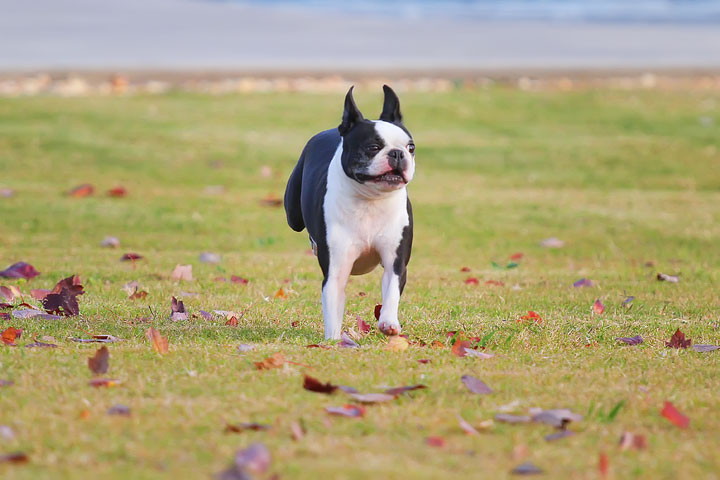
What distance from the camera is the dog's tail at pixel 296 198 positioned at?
815 cm

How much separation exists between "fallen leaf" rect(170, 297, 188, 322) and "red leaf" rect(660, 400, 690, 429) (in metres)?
3.60

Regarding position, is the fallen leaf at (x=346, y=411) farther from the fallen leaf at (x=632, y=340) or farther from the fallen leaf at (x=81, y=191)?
the fallen leaf at (x=81, y=191)

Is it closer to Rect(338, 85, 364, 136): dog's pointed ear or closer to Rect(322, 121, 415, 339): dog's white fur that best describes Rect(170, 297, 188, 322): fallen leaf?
Rect(322, 121, 415, 339): dog's white fur

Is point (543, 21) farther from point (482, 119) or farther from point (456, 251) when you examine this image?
point (456, 251)

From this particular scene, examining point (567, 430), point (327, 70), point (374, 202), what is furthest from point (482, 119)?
point (567, 430)

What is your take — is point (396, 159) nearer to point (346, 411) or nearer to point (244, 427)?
point (346, 411)

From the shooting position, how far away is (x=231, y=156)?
58.9 ft

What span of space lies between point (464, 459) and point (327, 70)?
2882 cm

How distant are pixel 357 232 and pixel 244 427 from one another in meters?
2.28

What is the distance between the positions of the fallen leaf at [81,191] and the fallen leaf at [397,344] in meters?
9.76

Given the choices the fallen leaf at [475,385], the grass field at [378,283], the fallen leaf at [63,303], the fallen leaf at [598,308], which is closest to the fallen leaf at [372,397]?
the grass field at [378,283]

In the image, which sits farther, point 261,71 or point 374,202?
point 261,71

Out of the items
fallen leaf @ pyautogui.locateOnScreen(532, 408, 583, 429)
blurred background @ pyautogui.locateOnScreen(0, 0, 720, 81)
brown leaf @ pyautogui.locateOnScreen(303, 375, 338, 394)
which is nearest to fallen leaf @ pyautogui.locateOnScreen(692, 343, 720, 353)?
fallen leaf @ pyautogui.locateOnScreen(532, 408, 583, 429)

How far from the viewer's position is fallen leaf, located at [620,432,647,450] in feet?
15.1
